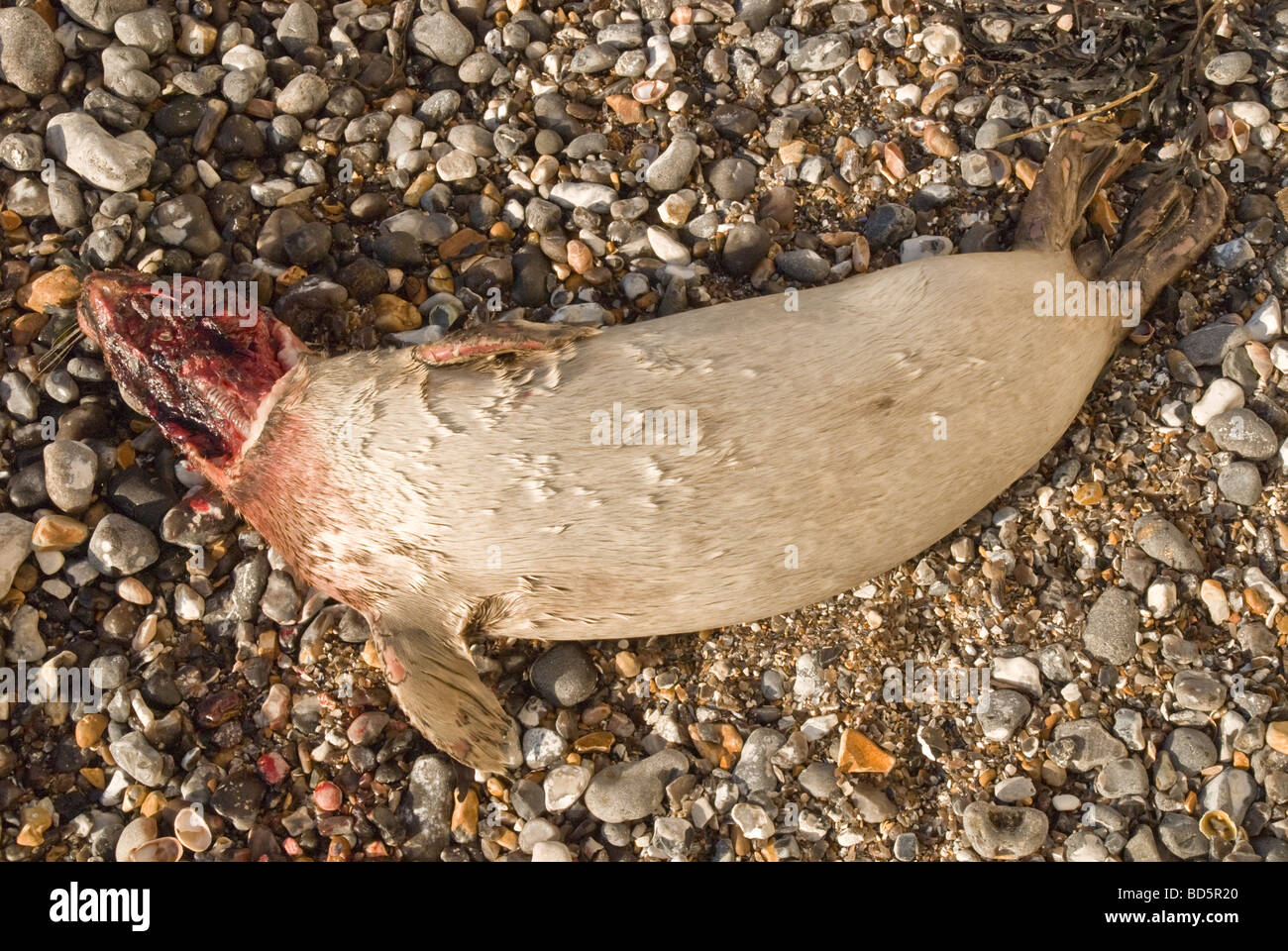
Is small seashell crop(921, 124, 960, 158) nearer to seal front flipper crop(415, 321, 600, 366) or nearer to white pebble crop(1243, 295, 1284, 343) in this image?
white pebble crop(1243, 295, 1284, 343)

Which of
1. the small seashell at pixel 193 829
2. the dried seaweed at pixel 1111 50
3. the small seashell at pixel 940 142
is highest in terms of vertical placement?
the dried seaweed at pixel 1111 50

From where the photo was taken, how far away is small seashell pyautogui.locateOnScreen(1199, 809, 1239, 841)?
11.2ft

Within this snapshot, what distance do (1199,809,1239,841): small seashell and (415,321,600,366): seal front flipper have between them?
2.65 m

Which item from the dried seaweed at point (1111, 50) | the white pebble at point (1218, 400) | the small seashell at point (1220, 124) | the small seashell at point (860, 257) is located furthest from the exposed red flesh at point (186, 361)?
the small seashell at point (1220, 124)

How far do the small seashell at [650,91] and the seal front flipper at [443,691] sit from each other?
7.98 feet

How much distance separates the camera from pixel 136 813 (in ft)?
11.5

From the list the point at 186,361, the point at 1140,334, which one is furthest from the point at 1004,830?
the point at 186,361

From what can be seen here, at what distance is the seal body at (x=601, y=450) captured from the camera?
10.5ft

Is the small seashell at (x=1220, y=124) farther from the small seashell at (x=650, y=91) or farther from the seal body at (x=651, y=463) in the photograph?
the small seashell at (x=650, y=91)

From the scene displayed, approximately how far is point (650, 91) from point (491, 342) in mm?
1688

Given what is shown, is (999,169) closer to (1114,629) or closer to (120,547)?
(1114,629)

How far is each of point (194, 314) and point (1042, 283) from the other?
3.08 metres

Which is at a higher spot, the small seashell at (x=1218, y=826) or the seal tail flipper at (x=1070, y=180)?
the seal tail flipper at (x=1070, y=180)
